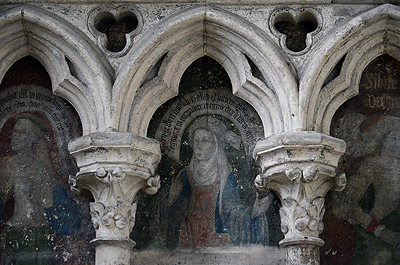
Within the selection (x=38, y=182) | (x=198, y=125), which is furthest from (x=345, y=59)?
(x=38, y=182)

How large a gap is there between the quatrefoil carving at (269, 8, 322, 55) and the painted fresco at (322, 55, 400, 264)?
61cm

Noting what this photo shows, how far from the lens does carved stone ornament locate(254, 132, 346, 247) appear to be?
6109mm

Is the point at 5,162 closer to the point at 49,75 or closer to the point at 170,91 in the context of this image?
the point at 49,75

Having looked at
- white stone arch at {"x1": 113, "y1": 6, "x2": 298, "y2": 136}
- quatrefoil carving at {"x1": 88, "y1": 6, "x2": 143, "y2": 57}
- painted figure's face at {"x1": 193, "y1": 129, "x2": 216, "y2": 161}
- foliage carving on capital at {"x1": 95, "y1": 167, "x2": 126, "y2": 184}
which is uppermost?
quatrefoil carving at {"x1": 88, "y1": 6, "x2": 143, "y2": 57}

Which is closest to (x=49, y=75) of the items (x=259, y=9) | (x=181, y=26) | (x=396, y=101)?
(x=181, y=26)

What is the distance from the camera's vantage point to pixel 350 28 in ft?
21.0

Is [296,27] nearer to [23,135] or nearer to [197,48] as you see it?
[197,48]

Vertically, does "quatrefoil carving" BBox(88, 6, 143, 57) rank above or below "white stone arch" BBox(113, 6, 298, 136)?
above

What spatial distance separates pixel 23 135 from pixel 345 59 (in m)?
2.80

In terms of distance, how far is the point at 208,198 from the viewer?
6625 millimetres

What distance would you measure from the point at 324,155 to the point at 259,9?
1.38m

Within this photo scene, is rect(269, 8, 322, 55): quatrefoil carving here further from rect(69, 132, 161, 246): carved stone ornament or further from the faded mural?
the faded mural

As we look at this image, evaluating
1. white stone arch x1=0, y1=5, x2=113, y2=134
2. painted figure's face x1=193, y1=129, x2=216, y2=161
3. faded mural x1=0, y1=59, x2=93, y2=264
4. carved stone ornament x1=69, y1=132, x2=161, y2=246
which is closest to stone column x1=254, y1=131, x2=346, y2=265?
painted figure's face x1=193, y1=129, x2=216, y2=161

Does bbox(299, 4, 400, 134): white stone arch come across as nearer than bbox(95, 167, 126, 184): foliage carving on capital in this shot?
No
